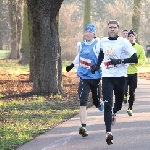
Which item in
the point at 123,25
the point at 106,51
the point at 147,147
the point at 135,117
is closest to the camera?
the point at 147,147

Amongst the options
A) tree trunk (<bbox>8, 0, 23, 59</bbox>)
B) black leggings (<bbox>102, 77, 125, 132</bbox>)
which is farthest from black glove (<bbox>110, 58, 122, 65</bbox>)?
tree trunk (<bbox>8, 0, 23, 59</bbox>)

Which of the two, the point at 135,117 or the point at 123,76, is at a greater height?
the point at 123,76

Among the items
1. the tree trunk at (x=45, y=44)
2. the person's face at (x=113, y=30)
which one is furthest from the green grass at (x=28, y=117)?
the person's face at (x=113, y=30)

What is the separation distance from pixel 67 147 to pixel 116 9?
5766cm

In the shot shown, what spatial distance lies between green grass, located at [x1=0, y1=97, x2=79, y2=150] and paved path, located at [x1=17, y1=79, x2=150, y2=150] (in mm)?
233

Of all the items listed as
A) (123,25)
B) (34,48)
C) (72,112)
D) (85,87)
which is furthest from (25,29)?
(123,25)

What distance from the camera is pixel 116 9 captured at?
63.9m

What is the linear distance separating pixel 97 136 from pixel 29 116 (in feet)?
8.45

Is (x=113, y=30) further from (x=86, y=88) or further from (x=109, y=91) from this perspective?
(x=86, y=88)

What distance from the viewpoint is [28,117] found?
10.4 m

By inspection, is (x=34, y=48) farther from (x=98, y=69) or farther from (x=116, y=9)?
(x=116, y=9)

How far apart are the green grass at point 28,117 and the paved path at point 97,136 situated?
0.23 metres

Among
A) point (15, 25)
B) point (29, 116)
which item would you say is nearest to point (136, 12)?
point (15, 25)

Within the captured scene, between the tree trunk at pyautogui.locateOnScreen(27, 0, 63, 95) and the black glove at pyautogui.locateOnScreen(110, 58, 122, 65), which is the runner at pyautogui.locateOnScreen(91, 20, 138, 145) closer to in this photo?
the black glove at pyautogui.locateOnScreen(110, 58, 122, 65)
